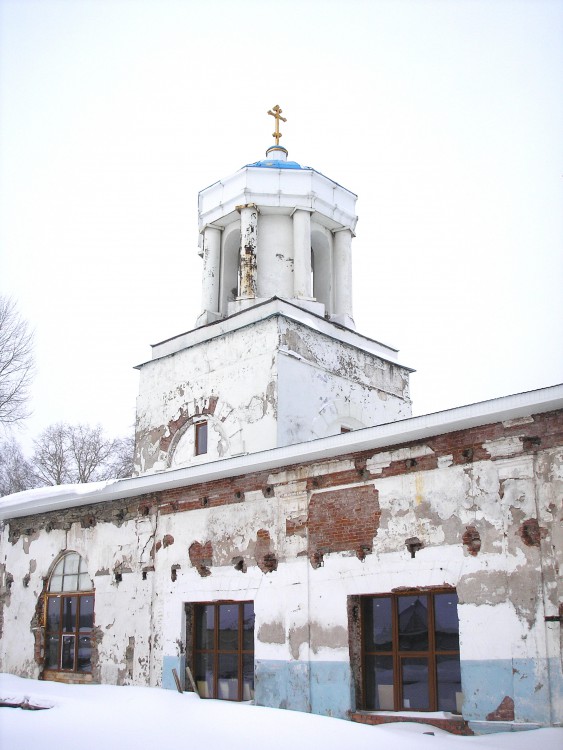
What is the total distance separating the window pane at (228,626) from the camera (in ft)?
33.7

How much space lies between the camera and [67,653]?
12500mm

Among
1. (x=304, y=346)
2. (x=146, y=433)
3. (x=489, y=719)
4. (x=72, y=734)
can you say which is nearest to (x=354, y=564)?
(x=489, y=719)

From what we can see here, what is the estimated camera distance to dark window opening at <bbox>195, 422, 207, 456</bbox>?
14230 millimetres

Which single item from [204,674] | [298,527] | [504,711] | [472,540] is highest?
[298,527]

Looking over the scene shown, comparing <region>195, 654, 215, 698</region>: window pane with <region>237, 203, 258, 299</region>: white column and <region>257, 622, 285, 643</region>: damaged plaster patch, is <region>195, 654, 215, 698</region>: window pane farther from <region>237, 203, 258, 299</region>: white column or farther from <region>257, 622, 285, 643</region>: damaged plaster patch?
<region>237, 203, 258, 299</region>: white column

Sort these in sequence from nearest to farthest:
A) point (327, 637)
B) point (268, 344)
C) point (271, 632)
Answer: point (327, 637) < point (271, 632) < point (268, 344)

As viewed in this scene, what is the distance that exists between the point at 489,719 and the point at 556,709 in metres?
0.71

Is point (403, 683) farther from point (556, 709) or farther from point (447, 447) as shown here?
point (447, 447)

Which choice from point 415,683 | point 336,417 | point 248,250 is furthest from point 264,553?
point 248,250

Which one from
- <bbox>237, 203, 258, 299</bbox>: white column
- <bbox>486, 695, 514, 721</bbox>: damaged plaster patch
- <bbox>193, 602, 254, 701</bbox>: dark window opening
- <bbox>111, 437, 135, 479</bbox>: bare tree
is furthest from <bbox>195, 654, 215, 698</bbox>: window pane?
<bbox>111, 437, 135, 479</bbox>: bare tree

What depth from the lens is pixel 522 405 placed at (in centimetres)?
746

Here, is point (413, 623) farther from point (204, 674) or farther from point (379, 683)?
point (204, 674)

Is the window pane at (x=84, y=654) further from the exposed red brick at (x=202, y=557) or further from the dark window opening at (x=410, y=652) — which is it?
the dark window opening at (x=410, y=652)

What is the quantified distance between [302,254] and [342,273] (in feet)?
4.26
